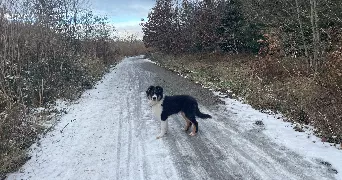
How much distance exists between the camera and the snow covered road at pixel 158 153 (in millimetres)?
5691

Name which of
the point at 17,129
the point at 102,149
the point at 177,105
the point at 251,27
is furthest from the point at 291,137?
the point at 251,27

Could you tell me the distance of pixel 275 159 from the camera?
612 cm

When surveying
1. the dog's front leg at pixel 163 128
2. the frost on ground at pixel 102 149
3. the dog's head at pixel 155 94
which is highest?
the dog's head at pixel 155 94

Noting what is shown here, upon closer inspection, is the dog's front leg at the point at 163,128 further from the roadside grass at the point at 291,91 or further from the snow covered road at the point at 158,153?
the roadside grass at the point at 291,91

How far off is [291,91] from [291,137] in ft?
9.86

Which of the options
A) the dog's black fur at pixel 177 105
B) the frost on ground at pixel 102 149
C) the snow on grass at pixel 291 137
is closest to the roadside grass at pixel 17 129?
the frost on ground at pixel 102 149

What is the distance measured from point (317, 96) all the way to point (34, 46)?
10417mm

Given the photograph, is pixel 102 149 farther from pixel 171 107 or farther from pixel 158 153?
pixel 171 107

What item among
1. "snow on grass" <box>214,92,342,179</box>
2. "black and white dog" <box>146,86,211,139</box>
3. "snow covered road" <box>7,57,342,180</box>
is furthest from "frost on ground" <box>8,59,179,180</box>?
"snow on grass" <box>214,92,342,179</box>

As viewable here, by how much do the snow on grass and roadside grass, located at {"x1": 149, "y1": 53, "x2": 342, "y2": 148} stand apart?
24 cm

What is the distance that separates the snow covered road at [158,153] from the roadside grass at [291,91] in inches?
47.3

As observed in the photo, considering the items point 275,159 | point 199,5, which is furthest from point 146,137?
point 199,5

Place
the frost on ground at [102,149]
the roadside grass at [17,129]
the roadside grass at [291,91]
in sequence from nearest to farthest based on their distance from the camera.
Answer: the frost on ground at [102,149]
the roadside grass at [17,129]
the roadside grass at [291,91]

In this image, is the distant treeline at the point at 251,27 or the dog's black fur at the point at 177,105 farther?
the distant treeline at the point at 251,27
